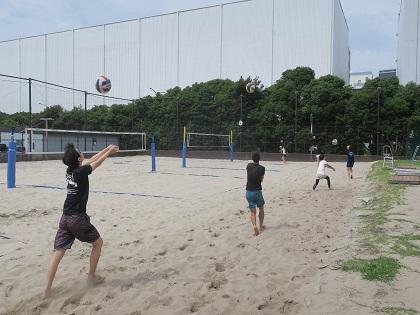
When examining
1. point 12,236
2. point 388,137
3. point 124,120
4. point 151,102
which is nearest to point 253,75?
point 151,102

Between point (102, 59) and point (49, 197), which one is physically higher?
point (102, 59)

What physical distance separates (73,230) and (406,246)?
347cm

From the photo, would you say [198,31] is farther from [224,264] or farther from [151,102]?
[224,264]

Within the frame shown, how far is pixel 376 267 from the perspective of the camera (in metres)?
3.96

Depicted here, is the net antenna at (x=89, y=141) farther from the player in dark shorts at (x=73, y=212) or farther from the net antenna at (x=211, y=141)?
the player in dark shorts at (x=73, y=212)

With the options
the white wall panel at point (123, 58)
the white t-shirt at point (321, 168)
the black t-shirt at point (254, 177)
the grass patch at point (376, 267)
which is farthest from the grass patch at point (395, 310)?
the white wall panel at point (123, 58)

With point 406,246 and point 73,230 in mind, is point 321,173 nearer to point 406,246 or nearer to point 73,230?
point 406,246

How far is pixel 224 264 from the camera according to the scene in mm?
4609

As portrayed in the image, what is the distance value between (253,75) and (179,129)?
12.5m

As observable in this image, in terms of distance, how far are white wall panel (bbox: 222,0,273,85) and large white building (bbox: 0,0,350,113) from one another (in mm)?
89

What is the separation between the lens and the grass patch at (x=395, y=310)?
2.97 meters

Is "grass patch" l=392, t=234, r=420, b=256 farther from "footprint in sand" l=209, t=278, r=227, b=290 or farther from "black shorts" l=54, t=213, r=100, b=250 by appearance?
"black shorts" l=54, t=213, r=100, b=250

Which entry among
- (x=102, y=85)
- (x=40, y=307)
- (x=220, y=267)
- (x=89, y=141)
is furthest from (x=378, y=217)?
(x=89, y=141)

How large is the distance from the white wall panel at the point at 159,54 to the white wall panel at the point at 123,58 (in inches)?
35.0
